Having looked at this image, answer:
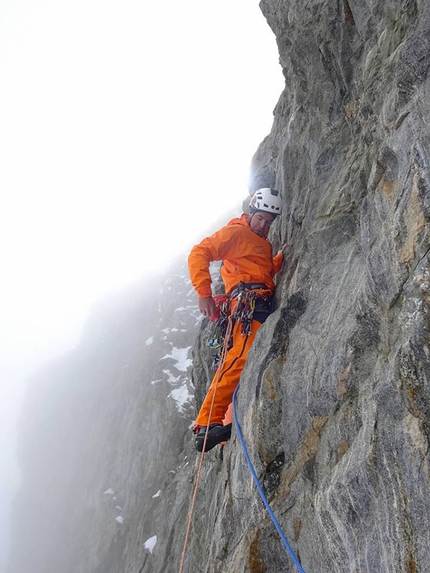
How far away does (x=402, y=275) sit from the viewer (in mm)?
3508

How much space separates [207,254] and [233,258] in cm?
50

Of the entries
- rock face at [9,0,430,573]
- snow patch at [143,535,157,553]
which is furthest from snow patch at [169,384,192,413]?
rock face at [9,0,430,573]

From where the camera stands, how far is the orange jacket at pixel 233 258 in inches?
269

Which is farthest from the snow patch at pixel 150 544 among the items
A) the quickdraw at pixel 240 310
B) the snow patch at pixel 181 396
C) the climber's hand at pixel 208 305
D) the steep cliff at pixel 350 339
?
the climber's hand at pixel 208 305

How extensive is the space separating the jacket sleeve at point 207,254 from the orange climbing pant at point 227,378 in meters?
0.93

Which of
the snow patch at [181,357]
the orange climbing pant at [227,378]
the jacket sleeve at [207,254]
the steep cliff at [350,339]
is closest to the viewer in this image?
the steep cliff at [350,339]

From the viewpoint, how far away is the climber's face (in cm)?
762

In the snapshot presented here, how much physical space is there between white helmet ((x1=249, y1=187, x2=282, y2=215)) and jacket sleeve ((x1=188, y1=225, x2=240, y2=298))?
87 centimetres

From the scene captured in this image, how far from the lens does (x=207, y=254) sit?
697cm

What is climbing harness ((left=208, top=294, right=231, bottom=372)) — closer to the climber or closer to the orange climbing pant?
the climber

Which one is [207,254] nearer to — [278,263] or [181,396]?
[278,263]

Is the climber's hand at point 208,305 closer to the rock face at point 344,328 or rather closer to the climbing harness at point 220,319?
the climbing harness at point 220,319

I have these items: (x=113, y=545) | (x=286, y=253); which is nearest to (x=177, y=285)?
(x=113, y=545)

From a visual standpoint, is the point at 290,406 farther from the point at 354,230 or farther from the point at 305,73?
the point at 305,73
